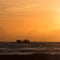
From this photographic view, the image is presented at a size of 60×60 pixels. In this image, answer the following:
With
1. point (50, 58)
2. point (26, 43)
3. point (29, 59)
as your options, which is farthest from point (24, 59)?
point (26, 43)

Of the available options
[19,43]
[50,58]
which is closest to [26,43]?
[19,43]

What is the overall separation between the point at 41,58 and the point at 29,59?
1063mm

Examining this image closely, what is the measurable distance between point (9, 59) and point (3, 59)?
52 cm

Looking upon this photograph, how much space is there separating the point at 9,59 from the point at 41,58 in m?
2.84

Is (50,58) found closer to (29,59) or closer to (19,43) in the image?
(29,59)

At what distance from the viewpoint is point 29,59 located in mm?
24344

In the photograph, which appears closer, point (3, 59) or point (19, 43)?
point (3, 59)

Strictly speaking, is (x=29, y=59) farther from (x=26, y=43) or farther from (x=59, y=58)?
(x=26, y=43)

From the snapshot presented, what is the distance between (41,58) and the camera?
24.4m

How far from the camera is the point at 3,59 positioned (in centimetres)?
2380

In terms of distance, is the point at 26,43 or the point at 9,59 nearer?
the point at 9,59

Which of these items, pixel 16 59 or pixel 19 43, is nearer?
pixel 16 59

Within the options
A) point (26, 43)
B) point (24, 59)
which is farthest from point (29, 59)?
point (26, 43)

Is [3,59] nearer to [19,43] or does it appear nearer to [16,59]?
[16,59]
